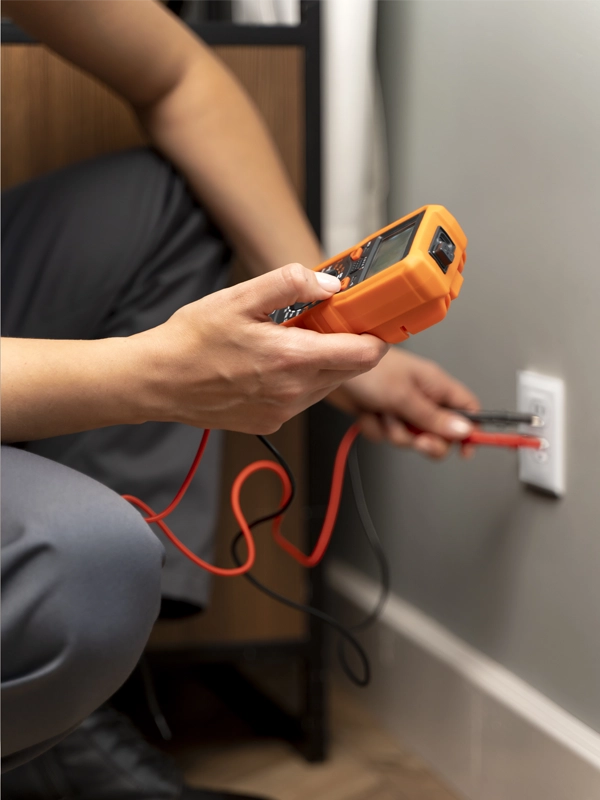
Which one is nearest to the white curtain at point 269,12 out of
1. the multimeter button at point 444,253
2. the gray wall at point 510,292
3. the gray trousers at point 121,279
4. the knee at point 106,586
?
the gray wall at point 510,292

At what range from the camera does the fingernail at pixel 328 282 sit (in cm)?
47

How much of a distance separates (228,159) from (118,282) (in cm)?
14

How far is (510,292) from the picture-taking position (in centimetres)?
73

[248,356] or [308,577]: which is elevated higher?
[248,356]

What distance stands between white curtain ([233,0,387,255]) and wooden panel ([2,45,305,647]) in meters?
0.04

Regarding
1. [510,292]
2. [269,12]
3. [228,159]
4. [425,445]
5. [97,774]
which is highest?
[269,12]

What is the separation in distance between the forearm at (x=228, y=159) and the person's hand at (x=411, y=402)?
120 mm

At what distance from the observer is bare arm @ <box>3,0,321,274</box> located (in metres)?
0.69

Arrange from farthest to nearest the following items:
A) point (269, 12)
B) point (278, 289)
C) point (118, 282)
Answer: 1. point (269, 12)
2. point (118, 282)
3. point (278, 289)

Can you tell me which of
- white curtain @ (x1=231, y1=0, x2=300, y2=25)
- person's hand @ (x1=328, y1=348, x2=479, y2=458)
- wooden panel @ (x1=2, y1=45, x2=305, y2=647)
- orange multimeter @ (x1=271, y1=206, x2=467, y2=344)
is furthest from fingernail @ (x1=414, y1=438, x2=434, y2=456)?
white curtain @ (x1=231, y1=0, x2=300, y2=25)

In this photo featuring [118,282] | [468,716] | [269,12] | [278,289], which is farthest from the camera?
[269,12]

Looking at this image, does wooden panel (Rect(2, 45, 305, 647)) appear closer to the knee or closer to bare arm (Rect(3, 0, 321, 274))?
bare arm (Rect(3, 0, 321, 274))

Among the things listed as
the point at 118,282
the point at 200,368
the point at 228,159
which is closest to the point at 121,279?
the point at 118,282

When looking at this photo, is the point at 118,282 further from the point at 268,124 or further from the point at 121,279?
the point at 268,124
